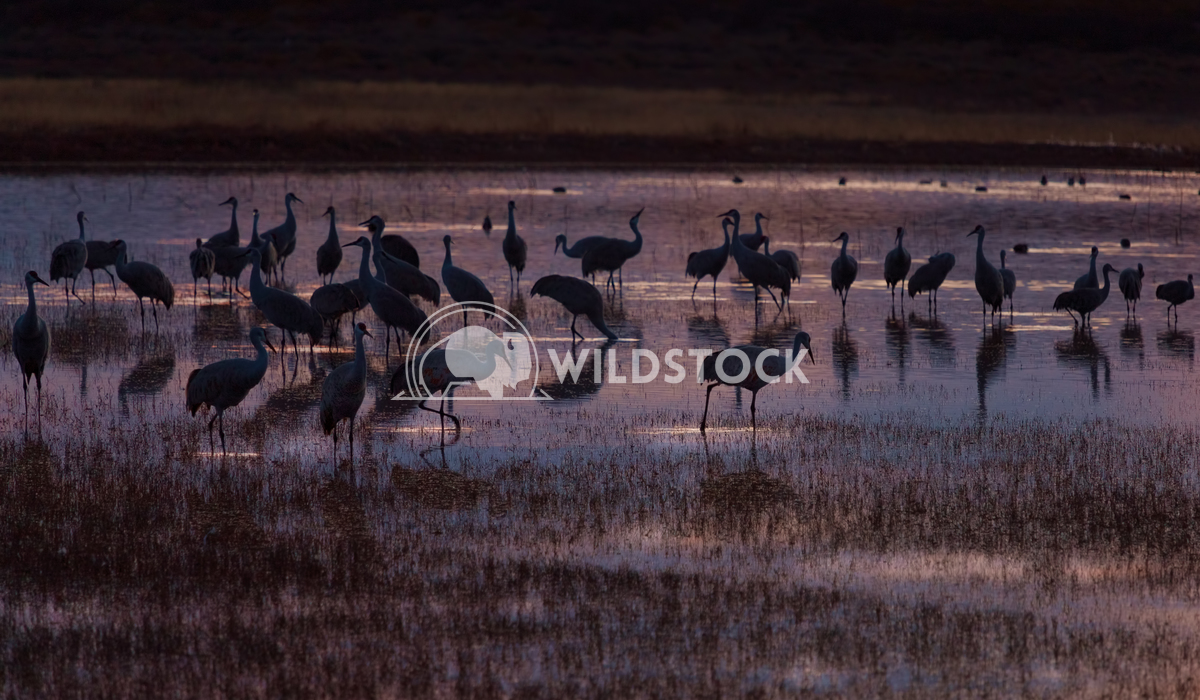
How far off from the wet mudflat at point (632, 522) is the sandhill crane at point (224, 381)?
40 cm

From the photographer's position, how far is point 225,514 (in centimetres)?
969

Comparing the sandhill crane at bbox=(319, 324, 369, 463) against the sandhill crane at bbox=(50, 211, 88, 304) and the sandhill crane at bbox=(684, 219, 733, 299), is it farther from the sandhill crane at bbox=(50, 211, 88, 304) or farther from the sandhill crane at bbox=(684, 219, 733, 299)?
the sandhill crane at bbox=(684, 219, 733, 299)

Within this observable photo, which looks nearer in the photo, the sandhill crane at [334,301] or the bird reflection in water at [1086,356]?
the bird reflection in water at [1086,356]

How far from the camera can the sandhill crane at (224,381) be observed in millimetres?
11078

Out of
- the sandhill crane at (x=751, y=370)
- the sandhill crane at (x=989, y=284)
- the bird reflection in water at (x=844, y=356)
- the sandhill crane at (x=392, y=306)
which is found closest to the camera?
the sandhill crane at (x=751, y=370)

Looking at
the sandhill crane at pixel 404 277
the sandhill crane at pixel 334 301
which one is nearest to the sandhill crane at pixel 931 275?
the sandhill crane at pixel 404 277

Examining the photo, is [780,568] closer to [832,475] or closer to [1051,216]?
[832,475]

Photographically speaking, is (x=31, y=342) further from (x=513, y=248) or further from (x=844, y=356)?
(x=513, y=248)

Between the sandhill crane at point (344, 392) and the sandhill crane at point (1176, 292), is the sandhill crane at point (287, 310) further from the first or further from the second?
the sandhill crane at point (1176, 292)

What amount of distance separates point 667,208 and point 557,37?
50.5 metres

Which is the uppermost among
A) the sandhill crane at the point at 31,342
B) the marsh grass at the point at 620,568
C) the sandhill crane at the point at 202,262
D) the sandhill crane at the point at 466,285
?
the sandhill crane at the point at 202,262

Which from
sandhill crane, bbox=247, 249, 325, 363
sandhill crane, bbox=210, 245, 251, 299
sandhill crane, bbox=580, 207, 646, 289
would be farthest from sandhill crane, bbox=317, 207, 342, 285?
sandhill crane, bbox=247, 249, 325, 363

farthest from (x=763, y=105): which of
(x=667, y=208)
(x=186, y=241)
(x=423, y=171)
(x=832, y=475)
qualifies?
(x=832, y=475)

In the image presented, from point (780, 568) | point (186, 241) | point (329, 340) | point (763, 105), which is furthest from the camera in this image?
point (763, 105)
